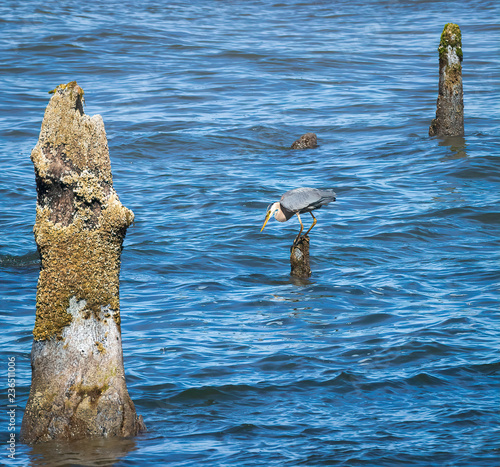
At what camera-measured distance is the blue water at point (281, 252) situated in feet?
26.9

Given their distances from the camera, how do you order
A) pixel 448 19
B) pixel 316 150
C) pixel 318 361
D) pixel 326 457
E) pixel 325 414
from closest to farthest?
1. pixel 326 457
2. pixel 325 414
3. pixel 318 361
4. pixel 316 150
5. pixel 448 19

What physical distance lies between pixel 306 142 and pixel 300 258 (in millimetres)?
11158

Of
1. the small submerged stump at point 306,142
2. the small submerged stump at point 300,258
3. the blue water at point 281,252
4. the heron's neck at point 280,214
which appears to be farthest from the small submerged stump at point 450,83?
the small submerged stump at point 300,258

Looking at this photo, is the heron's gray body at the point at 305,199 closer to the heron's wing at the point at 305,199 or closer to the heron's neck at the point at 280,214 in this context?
the heron's wing at the point at 305,199

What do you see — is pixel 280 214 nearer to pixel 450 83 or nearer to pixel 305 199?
A: pixel 305 199

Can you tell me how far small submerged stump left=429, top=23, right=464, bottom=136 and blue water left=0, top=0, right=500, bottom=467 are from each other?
805mm

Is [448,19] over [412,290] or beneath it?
over

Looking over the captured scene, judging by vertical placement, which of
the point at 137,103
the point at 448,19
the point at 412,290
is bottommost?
the point at 412,290

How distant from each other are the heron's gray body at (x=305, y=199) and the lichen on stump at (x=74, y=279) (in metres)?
6.83

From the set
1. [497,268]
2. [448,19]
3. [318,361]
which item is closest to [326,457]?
[318,361]

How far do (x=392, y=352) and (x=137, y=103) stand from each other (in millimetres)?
21369

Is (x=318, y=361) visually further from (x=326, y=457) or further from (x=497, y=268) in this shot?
(x=497, y=268)

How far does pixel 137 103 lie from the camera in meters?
29.7

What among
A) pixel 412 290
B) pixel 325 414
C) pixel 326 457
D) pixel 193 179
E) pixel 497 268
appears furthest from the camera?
pixel 193 179
